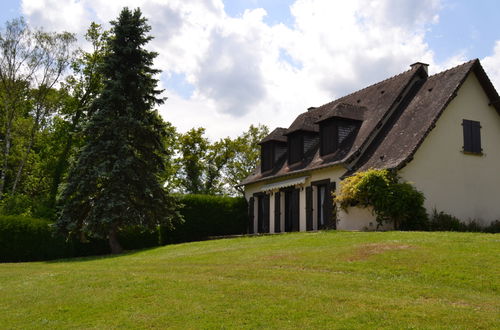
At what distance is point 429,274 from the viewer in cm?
1154

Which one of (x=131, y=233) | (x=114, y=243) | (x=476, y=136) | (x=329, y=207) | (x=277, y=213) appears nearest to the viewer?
(x=476, y=136)

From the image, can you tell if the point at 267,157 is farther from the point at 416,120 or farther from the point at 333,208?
the point at 416,120

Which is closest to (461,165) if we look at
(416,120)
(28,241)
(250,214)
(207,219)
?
(416,120)

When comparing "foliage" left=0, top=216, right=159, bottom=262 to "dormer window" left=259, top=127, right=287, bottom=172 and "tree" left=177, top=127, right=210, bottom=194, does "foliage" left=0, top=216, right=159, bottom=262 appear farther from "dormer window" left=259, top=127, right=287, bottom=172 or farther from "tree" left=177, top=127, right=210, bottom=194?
"tree" left=177, top=127, right=210, bottom=194

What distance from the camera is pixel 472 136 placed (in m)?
22.8

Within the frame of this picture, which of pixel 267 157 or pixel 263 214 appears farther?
pixel 267 157

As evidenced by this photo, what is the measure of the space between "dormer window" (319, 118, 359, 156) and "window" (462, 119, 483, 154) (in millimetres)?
4838

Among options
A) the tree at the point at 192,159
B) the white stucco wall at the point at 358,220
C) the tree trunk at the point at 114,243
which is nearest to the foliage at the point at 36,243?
the tree trunk at the point at 114,243

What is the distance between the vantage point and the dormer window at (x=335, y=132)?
2456 centimetres

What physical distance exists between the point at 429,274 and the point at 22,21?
28.1m

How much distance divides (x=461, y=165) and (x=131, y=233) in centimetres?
1551

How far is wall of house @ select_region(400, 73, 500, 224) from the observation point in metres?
21.2

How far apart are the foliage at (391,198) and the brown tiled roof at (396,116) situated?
0.79 metres

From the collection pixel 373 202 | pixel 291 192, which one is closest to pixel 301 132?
pixel 291 192
